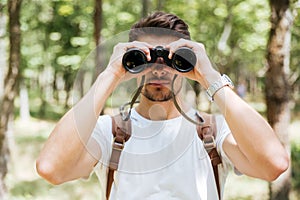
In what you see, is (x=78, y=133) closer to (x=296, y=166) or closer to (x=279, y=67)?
(x=279, y=67)

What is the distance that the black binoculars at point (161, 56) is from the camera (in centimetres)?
210

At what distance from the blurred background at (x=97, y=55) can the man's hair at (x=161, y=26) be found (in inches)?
6.0

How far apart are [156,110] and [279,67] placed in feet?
13.8

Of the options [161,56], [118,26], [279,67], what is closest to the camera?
[161,56]

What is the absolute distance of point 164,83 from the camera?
84.3 inches

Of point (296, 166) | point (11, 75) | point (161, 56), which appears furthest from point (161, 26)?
point (296, 166)

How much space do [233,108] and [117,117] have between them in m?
0.48

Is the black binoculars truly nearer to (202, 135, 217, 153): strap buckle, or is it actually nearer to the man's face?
the man's face

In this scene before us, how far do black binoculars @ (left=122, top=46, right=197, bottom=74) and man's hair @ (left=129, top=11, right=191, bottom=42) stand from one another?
9 cm

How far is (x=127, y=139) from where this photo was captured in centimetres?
219

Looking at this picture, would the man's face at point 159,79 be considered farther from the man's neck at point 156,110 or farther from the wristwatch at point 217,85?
the wristwatch at point 217,85

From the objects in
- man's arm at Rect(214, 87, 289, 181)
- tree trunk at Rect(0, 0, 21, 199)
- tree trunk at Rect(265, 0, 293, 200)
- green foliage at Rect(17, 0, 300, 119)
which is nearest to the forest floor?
tree trunk at Rect(0, 0, 21, 199)

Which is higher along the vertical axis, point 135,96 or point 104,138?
point 135,96

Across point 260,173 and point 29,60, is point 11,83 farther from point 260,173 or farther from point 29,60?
point 29,60
